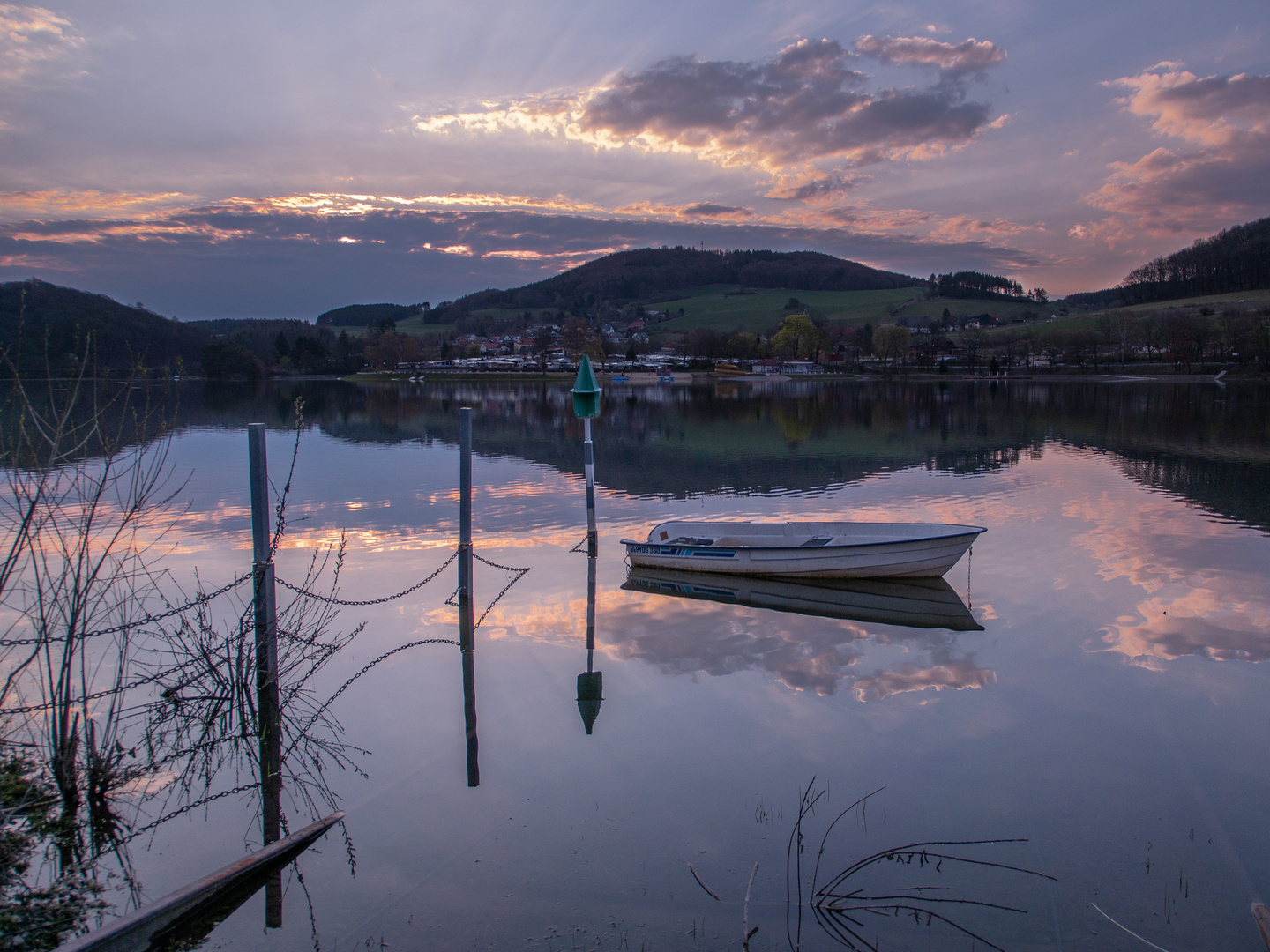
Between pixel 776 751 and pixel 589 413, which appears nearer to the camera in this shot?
pixel 776 751

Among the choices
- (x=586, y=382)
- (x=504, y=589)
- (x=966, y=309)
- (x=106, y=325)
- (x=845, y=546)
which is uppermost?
(x=966, y=309)

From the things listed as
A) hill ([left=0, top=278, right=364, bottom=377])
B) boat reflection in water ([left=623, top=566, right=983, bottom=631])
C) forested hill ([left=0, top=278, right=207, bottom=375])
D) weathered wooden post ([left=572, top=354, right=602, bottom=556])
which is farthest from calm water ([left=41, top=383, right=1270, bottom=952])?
forested hill ([left=0, top=278, right=207, bottom=375])

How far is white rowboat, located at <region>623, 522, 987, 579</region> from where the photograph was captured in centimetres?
1445

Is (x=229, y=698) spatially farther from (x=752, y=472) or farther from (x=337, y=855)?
(x=752, y=472)

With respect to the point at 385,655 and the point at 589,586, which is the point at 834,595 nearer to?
the point at 589,586

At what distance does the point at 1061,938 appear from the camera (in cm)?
561

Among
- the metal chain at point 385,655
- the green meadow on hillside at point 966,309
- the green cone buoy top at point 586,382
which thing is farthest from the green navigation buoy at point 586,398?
the green meadow on hillside at point 966,309

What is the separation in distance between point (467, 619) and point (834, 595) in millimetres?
6466

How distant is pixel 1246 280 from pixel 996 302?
51103 millimetres

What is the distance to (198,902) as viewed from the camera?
5418mm

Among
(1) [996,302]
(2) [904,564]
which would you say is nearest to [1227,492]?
(2) [904,564]

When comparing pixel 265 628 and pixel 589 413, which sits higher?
pixel 589 413

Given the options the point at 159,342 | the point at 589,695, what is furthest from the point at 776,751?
the point at 159,342

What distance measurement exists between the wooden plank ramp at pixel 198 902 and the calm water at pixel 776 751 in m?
0.18
